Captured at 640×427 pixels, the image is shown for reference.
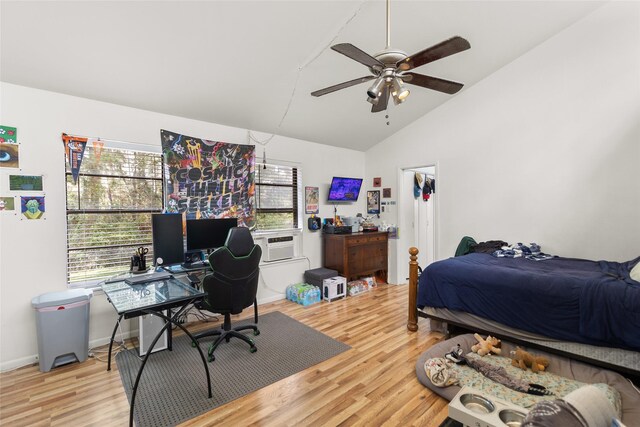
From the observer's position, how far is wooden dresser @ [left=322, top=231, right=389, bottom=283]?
4.58m

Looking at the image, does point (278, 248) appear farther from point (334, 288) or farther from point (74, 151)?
point (74, 151)

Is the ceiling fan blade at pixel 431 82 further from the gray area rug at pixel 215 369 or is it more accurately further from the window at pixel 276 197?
the window at pixel 276 197

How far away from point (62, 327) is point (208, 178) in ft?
6.52

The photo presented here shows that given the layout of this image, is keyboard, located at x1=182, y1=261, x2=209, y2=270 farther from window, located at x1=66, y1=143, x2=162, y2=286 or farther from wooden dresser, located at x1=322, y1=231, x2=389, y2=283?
wooden dresser, located at x1=322, y1=231, x2=389, y2=283

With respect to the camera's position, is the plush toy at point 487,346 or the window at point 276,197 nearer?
the plush toy at point 487,346

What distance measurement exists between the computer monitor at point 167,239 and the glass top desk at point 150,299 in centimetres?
56

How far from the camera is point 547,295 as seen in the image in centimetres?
233

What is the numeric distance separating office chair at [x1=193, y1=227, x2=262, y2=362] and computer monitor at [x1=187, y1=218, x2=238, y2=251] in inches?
34.1

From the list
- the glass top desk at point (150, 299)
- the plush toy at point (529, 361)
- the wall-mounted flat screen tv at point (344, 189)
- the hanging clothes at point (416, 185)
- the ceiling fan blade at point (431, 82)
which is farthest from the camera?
the hanging clothes at point (416, 185)

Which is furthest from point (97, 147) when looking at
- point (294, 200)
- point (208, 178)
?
point (294, 200)

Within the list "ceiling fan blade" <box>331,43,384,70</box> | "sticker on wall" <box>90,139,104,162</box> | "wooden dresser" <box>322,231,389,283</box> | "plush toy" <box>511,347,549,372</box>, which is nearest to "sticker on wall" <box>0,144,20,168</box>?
"sticker on wall" <box>90,139,104,162</box>

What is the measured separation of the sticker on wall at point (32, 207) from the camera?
8.57ft

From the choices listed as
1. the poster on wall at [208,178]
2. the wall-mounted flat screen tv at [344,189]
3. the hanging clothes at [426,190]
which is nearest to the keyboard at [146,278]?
the poster on wall at [208,178]

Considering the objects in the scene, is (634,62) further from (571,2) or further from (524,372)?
(524,372)
